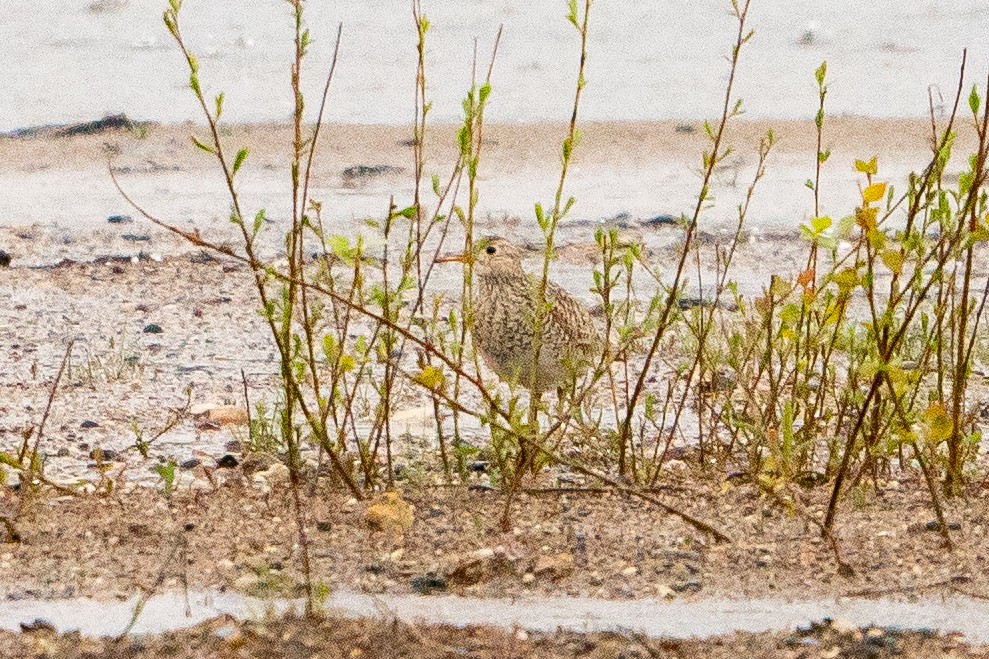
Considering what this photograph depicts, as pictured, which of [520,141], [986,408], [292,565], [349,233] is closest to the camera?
[292,565]

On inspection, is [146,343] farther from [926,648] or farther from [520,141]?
[520,141]

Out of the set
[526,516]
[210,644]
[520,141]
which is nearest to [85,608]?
[210,644]

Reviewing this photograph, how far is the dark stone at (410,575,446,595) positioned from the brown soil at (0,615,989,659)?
0.97 ft

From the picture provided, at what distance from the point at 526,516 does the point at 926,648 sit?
46.7 inches

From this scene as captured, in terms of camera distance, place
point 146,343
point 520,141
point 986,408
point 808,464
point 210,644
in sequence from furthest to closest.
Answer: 1. point 520,141
2. point 146,343
3. point 986,408
4. point 808,464
5. point 210,644

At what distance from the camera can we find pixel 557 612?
3.79 meters

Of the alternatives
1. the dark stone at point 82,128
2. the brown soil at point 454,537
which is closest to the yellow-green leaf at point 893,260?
the brown soil at point 454,537

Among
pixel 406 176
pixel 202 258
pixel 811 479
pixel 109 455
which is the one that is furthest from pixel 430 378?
pixel 406 176

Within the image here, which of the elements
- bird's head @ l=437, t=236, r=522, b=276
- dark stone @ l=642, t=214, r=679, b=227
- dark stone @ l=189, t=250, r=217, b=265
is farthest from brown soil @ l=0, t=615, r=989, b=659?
dark stone @ l=642, t=214, r=679, b=227

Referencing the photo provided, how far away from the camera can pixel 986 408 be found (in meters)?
5.90

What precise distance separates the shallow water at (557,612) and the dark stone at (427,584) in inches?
1.8

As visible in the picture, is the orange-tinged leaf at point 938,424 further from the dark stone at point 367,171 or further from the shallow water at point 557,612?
the dark stone at point 367,171

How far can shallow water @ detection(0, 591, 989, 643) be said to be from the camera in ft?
12.1

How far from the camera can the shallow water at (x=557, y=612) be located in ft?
12.1
